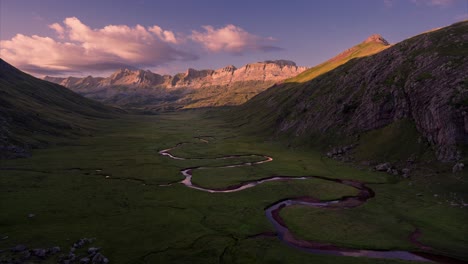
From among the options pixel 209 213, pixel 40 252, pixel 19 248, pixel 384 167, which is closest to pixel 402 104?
pixel 384 167

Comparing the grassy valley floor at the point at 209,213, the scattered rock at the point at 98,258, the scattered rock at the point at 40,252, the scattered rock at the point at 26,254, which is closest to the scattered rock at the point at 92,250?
the grassy valley floor at the point at 209,213

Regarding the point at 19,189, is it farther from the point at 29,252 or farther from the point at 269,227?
the point at 269,227

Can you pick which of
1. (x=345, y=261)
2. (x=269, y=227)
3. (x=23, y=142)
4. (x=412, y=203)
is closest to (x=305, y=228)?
(x=269, y=227)

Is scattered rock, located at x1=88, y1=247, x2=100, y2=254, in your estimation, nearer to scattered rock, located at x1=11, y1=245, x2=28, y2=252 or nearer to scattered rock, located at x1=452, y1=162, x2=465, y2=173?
scattered rock, located at x1=11, y1=245, x2=28, y2=252

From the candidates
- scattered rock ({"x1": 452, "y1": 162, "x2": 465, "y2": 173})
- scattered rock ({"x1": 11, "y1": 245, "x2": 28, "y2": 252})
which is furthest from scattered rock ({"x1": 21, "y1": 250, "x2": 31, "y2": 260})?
Answer: scattered rock ({"x1": 452, "y1": 162, "x2": 465, "y2": 173})

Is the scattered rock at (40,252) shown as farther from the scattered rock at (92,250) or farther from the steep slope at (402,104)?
the steep slope at (402,104)
